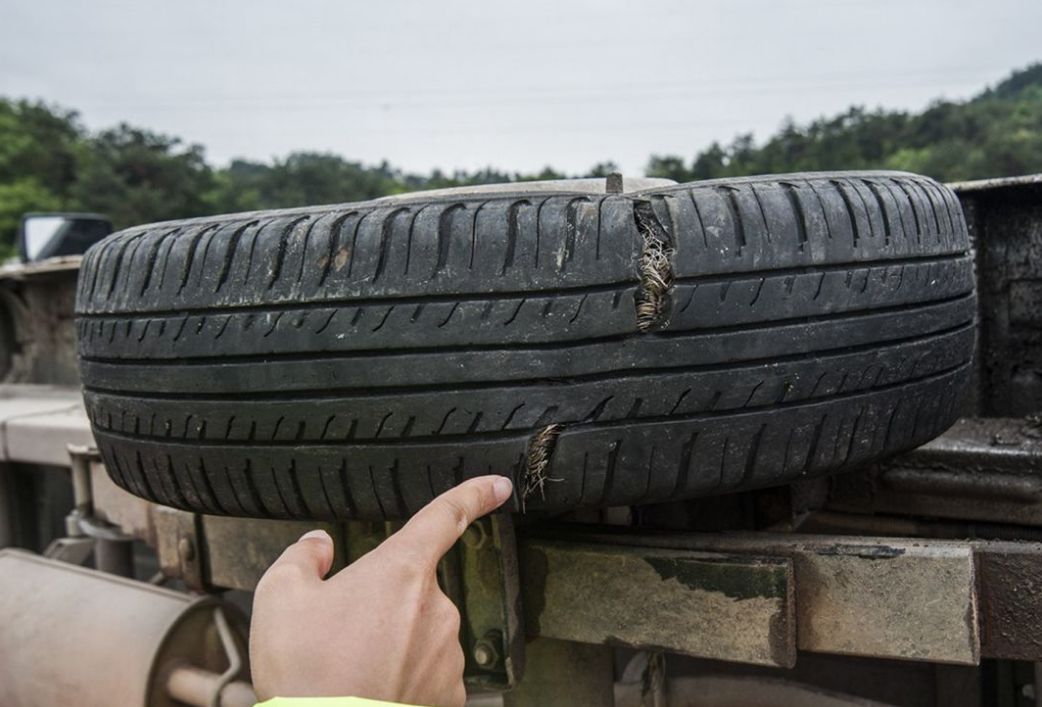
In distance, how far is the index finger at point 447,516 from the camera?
877 mm

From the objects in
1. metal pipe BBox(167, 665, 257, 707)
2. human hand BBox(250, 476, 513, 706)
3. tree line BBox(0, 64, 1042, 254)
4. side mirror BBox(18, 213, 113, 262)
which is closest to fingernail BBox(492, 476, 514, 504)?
human hand BBox(250, 476, 513, 706)

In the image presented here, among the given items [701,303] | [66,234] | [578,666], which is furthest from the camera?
[66,234]

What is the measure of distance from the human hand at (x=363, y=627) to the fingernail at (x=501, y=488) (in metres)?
0.13

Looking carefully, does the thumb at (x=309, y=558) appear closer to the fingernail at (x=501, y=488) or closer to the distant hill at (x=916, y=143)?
the fingernail at (x=501, y=488)

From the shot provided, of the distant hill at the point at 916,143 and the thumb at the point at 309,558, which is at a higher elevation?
the distant hill at the point at 916,143

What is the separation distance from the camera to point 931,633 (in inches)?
43.9

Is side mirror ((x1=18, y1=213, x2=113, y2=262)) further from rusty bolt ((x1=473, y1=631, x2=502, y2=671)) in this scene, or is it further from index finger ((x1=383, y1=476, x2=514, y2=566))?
index finger ((x1=383, y1=476, x2=514, y2=566))

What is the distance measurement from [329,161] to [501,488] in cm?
3530

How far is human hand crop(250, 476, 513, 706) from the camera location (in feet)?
2.46

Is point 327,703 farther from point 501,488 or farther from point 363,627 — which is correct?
point 501,488

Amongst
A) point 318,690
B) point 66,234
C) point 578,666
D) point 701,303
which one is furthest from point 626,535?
point 66,234

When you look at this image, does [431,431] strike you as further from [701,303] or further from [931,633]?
[931,633]

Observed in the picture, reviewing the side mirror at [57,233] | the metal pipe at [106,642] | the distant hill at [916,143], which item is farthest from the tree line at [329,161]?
the metal pipe at [106,642]

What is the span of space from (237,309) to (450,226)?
0.29m
